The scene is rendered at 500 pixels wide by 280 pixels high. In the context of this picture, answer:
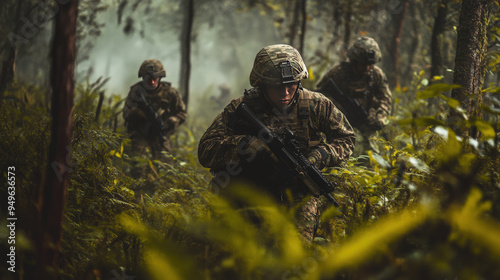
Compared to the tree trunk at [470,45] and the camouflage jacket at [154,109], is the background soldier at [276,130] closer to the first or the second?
the tree trunk at [470,45]

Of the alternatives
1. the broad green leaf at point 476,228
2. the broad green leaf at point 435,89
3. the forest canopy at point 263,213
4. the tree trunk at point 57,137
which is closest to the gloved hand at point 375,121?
the forest canopy at point 263,213

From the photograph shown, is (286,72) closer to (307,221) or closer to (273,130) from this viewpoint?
(273,130)

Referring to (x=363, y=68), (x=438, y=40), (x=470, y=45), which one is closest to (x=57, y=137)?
(x=470, y=45)

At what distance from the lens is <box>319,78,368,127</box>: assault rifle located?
6648 mm

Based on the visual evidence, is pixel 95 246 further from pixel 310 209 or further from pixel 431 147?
pixel 431 147

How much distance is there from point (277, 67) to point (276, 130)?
1.82ft

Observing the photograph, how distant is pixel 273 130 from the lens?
3.31m

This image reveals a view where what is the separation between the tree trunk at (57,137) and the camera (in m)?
1.75

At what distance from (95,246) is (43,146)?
94 cm

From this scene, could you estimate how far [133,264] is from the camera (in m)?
2.32

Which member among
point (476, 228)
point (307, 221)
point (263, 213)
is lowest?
point (307, 221)

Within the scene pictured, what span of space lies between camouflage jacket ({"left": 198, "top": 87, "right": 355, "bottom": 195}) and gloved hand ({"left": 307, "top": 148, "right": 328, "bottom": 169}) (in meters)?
0.04

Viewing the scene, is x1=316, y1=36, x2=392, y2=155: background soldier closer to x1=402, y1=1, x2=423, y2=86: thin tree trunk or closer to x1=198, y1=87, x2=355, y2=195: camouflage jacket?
x1=198, y1=87, x2=355, y2=195: camouflage jacket

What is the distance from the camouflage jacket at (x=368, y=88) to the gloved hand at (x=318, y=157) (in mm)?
3474
